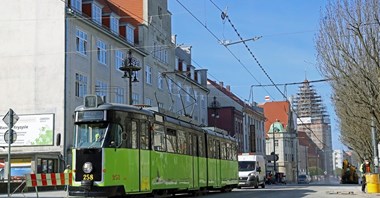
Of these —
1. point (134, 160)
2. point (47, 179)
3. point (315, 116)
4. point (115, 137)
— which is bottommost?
point (47, 179)

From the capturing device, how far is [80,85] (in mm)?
38469

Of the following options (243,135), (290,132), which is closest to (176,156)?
(243,135)

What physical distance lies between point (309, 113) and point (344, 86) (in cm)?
10527

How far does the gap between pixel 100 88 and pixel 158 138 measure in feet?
69.3

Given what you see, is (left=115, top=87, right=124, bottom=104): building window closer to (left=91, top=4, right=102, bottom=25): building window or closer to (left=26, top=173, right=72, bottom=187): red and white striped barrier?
(left=91, top=4, right=102, bottom=25): building window

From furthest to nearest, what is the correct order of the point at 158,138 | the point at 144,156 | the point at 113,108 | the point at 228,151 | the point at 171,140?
the point at 228,151 → the point at 171,140 → the point at 158,138 → the point at 144,156 → the point at 113,108

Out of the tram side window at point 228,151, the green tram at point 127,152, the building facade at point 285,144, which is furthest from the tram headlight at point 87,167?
the building facade at point 285,144

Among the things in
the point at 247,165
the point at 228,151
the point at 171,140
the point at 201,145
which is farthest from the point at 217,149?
the point at 247,165

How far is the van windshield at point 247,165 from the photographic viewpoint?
39825 millimetres

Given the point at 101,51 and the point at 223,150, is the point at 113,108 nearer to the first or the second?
the point at 223,150

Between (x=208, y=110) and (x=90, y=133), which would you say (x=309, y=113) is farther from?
(x=90, y=133)

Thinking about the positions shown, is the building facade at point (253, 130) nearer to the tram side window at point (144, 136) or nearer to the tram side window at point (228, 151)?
the tram side window at point (228, 151)

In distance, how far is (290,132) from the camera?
11744 cm

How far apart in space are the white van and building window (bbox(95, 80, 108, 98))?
11.4 m
